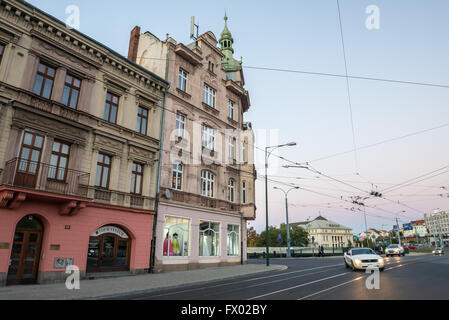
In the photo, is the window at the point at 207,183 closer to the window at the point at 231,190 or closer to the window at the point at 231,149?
the window at the point at 231,190

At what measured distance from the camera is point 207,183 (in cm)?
2342

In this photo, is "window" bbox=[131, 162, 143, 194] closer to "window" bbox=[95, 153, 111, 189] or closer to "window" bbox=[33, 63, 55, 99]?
"window" bbox=[95, 153, 111, 189]

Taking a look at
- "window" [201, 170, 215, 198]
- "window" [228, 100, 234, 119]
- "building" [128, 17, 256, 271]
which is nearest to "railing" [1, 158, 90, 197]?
"building" [128, 17, 256, 271]

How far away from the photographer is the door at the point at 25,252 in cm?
1271

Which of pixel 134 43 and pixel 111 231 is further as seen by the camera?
pixel 134 43

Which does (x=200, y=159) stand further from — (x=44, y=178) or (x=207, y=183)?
(x=44, y=178)

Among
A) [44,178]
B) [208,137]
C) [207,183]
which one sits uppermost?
[208,137]

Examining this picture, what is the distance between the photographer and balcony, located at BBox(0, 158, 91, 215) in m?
12.1

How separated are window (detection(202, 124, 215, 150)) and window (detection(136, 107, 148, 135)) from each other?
5396 millimetres

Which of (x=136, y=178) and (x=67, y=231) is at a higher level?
(x=136, y=178)

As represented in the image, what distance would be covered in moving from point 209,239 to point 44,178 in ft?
42.0

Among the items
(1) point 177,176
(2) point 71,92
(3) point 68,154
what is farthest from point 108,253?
(2) point 71,92
